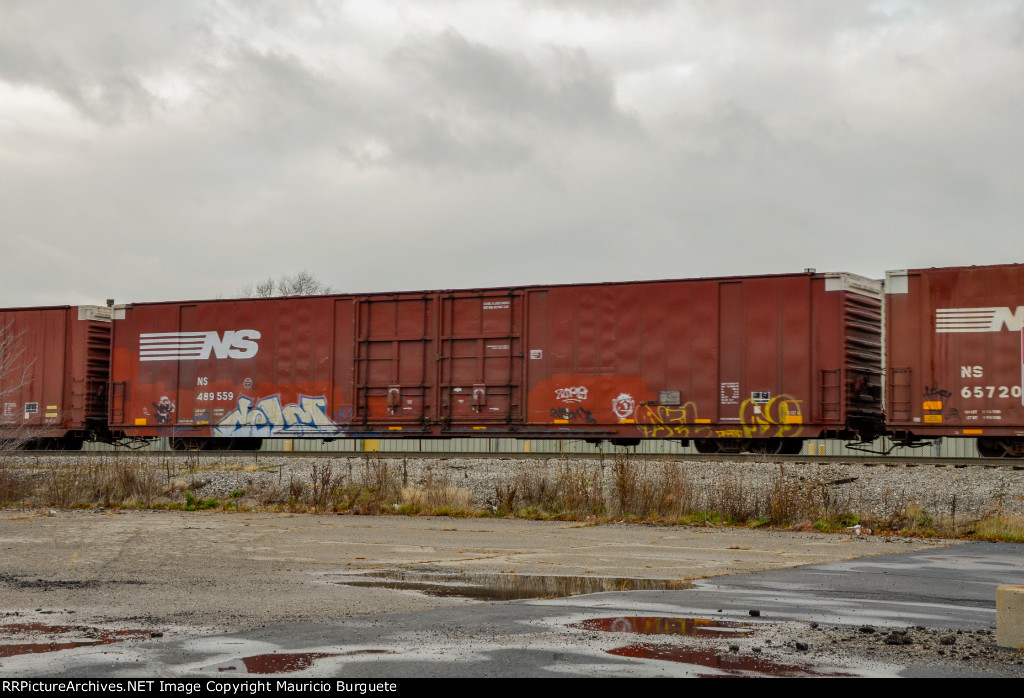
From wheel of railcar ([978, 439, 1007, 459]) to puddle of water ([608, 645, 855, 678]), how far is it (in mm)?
16390

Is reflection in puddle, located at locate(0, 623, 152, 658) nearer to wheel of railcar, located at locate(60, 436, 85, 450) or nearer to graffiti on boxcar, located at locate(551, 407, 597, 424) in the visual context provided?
graffiti on boxcar, located at locate(551, 407, 597, 424)

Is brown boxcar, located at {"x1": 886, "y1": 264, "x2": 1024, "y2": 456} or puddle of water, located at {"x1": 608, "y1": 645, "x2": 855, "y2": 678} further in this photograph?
brown boxcar, located at {"x1": 886, "y1": 264, "x2": 1024, "y2": 456}

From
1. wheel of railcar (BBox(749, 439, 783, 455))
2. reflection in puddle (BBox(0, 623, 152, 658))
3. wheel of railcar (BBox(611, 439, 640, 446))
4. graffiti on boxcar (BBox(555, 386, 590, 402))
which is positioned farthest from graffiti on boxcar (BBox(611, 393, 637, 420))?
reflection in puddle (BBox(0, 623, 152, 658))

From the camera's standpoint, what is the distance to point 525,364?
70.9ft

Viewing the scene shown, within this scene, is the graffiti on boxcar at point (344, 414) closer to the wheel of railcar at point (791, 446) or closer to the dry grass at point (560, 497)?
the dry grass at point (560, 497)

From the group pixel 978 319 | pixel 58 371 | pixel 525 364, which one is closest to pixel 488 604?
pixel 978 319

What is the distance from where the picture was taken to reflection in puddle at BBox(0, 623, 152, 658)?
5227mm

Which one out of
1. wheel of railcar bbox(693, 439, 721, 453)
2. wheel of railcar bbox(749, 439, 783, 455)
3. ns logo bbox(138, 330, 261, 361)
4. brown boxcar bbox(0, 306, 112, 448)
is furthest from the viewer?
brown boxcar bbox(0, 306, 112, 448)

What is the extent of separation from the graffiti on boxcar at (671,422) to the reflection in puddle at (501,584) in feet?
40.7

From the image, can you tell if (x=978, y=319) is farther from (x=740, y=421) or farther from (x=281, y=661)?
(x=281, y=661)

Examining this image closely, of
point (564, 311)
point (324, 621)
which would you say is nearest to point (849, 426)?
point (564, 311)

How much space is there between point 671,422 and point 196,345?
11100 millimetres

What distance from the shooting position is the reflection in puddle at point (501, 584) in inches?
291

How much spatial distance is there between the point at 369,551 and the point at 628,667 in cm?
592
